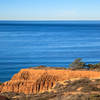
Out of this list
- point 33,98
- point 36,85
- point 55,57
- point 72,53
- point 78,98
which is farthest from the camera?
point 72,53

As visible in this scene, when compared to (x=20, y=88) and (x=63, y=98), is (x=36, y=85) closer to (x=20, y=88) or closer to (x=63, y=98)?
(x=20, y=88)

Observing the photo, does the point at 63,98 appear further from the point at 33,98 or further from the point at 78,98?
the point at 33,98

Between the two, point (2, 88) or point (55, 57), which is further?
point (55, 57)

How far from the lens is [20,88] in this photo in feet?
89.7

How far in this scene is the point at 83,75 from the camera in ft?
89.9

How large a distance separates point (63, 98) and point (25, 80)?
11976 millimetres

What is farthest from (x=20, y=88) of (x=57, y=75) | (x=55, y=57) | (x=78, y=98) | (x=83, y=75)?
(x=55, y=57)

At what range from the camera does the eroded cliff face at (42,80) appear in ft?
89.0

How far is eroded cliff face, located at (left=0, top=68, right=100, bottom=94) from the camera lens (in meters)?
27.1

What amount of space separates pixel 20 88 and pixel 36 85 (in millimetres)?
1642

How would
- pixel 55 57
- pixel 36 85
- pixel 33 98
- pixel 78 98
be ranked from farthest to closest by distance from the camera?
1. pixel 55 57
2. pixel 36 85
3. pixel 33 98
4. pixel 78 98

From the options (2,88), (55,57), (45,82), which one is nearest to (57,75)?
(45,82)

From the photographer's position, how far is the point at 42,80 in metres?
27.6

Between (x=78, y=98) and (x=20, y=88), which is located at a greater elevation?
(x=78, y=98)
